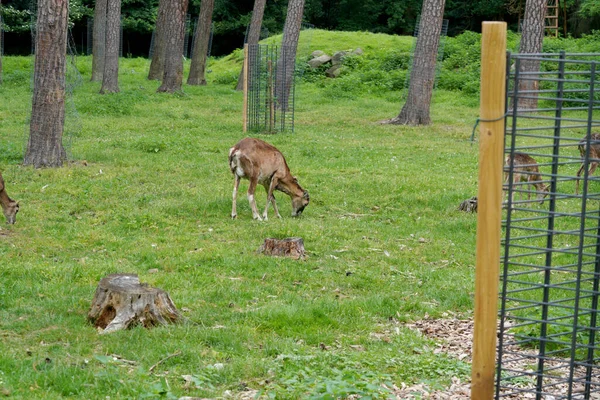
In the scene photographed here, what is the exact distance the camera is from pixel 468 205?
14.0m

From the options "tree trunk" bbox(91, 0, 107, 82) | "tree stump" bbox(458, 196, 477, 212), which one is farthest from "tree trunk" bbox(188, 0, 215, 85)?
"tree stump" bbox(458, 196, 477, 212)

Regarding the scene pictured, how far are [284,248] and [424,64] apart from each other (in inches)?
569

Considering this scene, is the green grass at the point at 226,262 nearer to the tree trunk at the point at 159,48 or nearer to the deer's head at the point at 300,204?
the deer's head at the point at 300,204

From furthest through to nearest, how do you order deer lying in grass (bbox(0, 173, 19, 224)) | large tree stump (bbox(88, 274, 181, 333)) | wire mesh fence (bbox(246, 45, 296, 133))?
wire mesh fence (bbox(246, 45, 296, 133))
deer lying in grass (bbox(0, 173, 19, 224))
large tree stump (bbox(88, 274, 181, 333))

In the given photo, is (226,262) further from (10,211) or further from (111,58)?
(111,58)

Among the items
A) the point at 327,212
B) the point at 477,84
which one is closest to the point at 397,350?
the point at 327,212

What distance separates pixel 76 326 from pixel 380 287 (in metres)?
3.71

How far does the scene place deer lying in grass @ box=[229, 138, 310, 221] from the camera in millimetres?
13539

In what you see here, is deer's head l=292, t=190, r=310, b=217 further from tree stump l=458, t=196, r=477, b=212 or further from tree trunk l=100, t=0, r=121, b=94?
tree trunk l=100, t=0, r=121, b=94

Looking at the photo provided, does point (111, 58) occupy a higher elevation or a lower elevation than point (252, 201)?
higher

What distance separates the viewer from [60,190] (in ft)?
47.1

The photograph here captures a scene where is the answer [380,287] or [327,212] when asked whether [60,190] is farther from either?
[380,287]

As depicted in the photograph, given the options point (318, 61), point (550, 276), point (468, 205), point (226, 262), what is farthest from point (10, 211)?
point (318, 61)

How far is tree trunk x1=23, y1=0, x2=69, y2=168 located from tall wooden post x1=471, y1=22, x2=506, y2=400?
1238 centimetres
